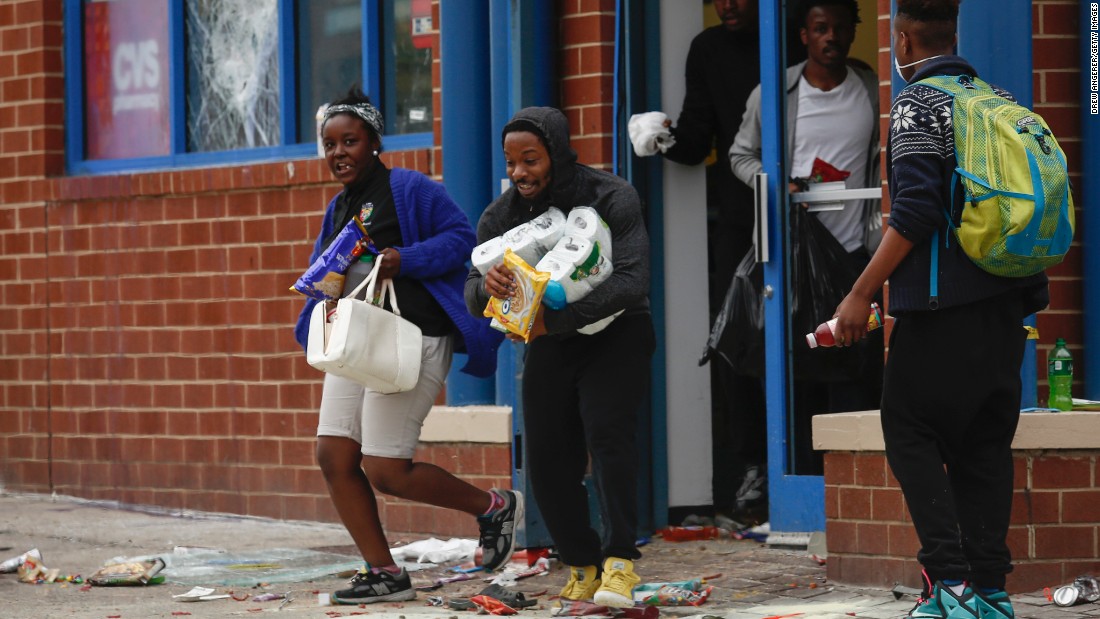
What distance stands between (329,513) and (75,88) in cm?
319

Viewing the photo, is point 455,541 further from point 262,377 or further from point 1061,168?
point 1061,168

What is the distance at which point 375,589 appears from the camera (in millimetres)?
6598

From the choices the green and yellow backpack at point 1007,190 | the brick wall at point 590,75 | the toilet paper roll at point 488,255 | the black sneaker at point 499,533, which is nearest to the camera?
the green and yellow backpack at point 1007,190

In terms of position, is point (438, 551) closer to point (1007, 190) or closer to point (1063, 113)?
point (1063, 113)

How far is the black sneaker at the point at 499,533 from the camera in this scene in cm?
665

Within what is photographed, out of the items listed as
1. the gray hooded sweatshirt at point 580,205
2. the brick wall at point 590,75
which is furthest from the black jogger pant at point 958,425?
the brick wall at point 590,75

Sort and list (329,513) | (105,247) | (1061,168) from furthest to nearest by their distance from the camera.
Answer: (105,247), (329,513), (1061,168)

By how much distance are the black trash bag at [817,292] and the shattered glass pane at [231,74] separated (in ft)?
10.6

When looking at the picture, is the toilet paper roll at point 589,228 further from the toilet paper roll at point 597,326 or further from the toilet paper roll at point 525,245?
the toilet paper roll at point 597,326

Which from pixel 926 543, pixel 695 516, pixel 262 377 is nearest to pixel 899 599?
pixel 926 543

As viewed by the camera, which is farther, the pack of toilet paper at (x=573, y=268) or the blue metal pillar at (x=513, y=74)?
the blue metal pillar at (x=513, y=74)

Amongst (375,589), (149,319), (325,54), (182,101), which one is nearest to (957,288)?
(375,589)

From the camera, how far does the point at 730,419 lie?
8.02 m

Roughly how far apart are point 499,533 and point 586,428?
84 cm
